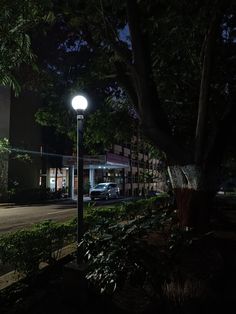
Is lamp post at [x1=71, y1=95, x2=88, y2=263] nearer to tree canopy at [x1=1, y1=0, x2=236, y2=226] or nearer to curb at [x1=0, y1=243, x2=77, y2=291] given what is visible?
curb at [x1=0, y1=243, x2=77, y2=291]

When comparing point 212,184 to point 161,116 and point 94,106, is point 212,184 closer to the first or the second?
point 161,116

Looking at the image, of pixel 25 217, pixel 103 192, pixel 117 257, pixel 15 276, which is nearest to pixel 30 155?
pixel 103 192

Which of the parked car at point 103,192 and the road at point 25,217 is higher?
the parked car at point 103,192

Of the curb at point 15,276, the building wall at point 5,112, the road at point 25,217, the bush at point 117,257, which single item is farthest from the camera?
the building wall at point 5,112

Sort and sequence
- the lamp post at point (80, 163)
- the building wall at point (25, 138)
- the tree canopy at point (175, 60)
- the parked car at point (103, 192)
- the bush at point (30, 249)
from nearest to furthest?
the bush at point (30, 249) < the lamp post at point (80, 163) < the tree canopy at point (175, 60) < the building wall at point (25, 138) < the parked car at point (103, 192)

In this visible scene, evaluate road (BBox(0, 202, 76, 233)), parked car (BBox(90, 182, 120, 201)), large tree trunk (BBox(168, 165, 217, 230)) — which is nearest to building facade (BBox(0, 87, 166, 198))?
parked car (BBox(90, 182, 120, 201))

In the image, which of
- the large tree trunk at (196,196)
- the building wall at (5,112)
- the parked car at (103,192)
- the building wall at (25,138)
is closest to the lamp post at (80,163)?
the large tree trunk at (196,196)

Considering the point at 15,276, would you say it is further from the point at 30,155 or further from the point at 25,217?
the point at 30,155

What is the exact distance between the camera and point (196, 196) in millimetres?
7672

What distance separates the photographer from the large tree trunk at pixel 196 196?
25.2 ft

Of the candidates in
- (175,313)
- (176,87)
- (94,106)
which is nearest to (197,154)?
(175,313)

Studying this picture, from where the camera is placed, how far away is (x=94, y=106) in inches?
642

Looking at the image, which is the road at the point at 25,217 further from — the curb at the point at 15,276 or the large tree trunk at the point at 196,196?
the large tree trunk at the point at 196,196

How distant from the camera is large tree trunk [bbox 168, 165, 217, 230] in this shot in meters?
7.67
